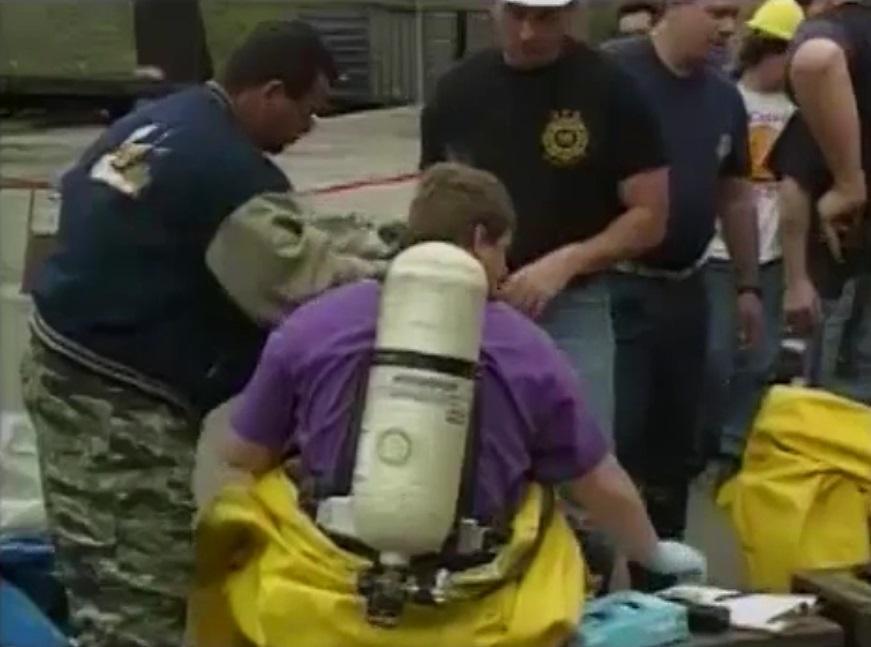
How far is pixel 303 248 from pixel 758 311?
227 centimetres

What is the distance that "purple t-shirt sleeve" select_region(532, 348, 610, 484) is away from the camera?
397 centimetres

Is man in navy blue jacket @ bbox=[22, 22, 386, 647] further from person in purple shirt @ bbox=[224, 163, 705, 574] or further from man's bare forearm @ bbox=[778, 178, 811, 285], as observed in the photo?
man's bare forearm @ bbox=[778, 178, 811, 285]

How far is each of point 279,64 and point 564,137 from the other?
935 millimetres

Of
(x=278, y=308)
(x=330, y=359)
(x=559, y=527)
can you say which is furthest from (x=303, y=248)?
(x=559, y=527)

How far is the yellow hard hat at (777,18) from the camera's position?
22.9 ft

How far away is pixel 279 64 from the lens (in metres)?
4.36

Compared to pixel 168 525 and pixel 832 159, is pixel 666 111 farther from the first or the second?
pixel 168 525

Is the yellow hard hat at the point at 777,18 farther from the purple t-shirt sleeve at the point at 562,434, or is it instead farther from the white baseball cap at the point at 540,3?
the purple t-shirt sleeve at the point at 562,434

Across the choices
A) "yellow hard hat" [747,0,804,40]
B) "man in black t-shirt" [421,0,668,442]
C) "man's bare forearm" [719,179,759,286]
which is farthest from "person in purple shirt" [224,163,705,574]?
"yellow hard hat" [747,0,804,40]

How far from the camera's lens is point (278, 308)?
4301 millimetres

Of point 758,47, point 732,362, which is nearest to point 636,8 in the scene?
point 758,47

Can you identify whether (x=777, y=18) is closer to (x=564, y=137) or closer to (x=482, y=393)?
(x=564, y=137)

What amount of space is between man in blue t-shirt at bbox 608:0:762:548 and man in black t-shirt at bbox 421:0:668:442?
395mm

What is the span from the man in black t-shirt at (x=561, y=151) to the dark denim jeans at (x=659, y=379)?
42cm
